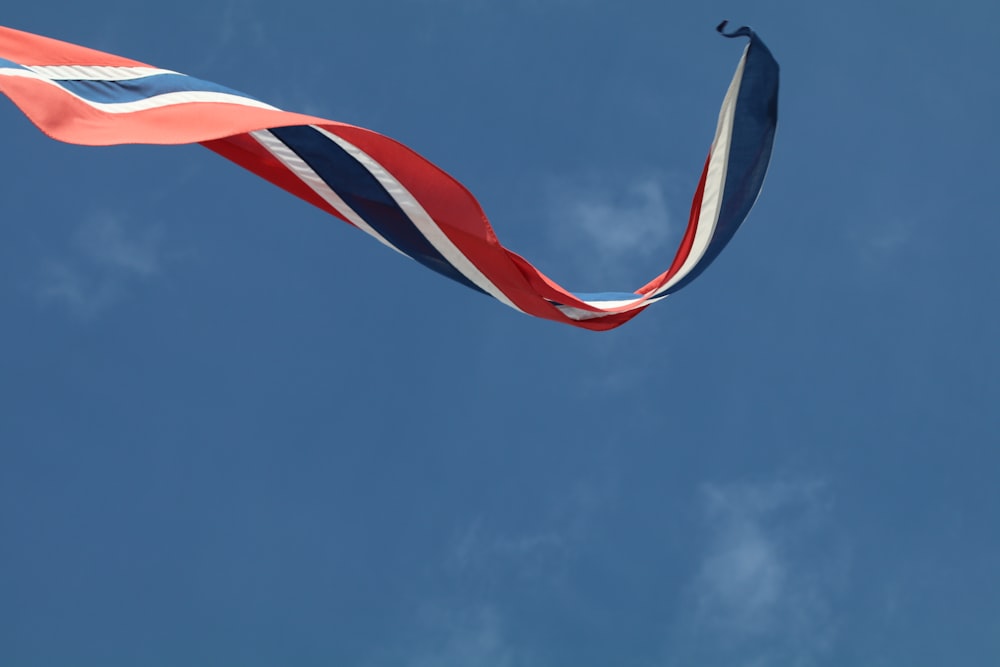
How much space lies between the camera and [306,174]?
688 inches

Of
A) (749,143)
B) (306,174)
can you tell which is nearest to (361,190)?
(306,174)

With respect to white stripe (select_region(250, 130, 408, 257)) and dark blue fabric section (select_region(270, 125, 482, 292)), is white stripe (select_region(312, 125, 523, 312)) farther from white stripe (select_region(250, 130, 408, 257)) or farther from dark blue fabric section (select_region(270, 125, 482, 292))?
white stripe (select_region(250, 130, 408, 257))

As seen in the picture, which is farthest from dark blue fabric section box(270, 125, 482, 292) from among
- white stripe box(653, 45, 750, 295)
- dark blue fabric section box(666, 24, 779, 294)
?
dark blue fabric section box(666, 24, 779, 294)

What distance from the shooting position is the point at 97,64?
54.4ft

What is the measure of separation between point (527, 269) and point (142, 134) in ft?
17.6

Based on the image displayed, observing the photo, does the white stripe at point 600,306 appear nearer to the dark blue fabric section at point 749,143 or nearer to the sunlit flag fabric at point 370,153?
the sunlit flag fabric at point 370,153

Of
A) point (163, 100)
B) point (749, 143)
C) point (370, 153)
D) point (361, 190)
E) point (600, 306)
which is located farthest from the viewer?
point (600, 306)

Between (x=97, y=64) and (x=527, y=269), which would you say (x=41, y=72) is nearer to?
(x=97, y=64)

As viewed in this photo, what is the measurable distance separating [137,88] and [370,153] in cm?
299

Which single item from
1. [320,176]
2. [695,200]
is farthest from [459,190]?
[695,200]

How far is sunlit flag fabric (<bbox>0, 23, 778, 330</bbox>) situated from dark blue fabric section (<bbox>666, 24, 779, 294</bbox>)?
0.06 ft

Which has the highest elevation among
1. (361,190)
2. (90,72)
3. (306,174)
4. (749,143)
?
(749,143)

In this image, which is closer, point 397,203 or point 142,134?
point 142,134

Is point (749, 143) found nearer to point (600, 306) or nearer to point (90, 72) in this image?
point (600, 306)
